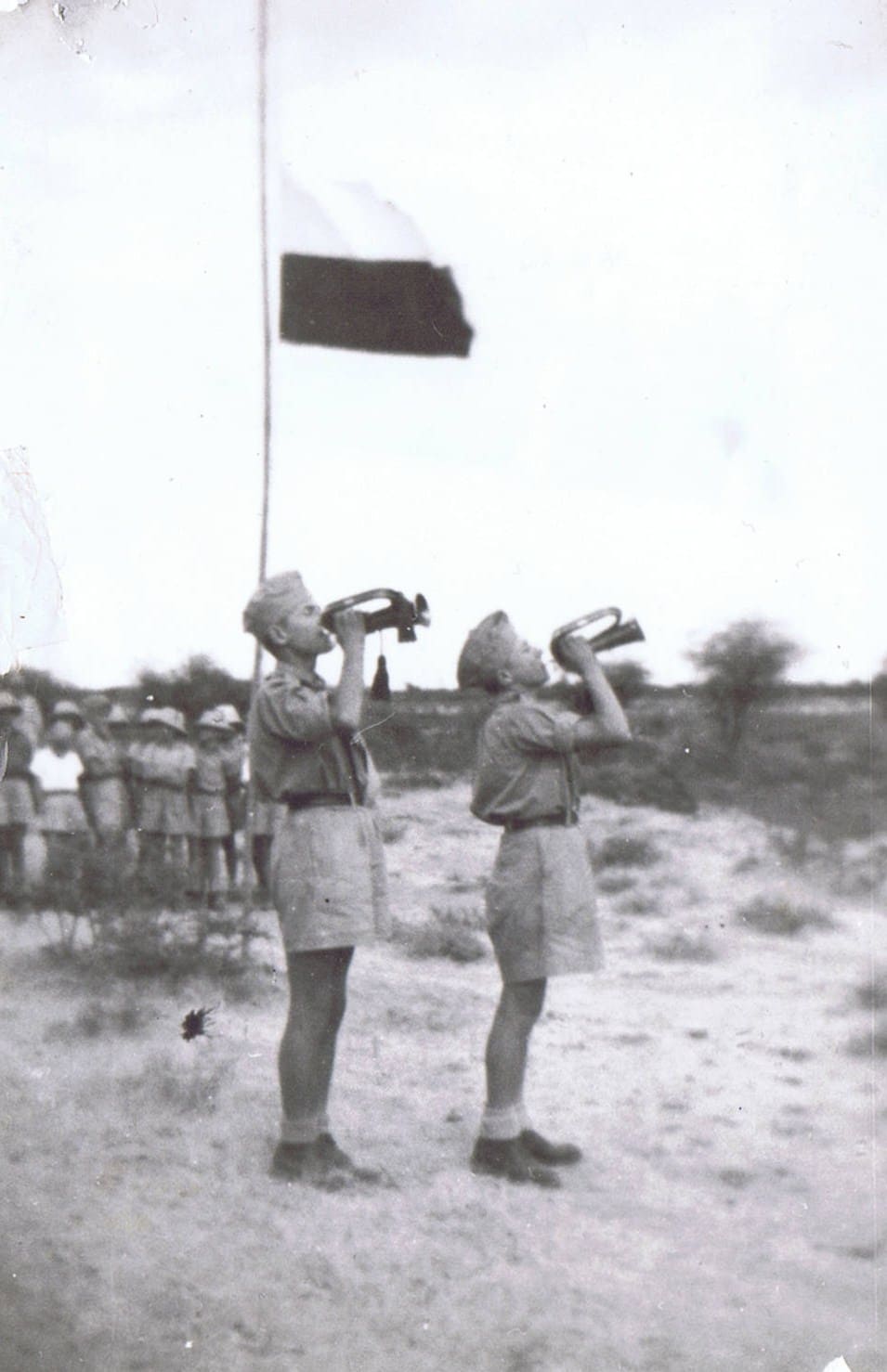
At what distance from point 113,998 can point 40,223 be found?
5.89ft

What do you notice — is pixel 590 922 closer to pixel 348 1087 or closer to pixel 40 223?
pixel 348 1087

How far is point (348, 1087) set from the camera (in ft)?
12.4

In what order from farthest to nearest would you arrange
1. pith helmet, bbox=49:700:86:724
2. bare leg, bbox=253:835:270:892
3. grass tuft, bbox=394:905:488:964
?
1. pith helmet, bbox=49:700:86:724
2. bare leg, bbox=253:835:270:892
3. grass tuft, bbox=394:905:488:964

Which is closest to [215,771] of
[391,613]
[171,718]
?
[171,718]

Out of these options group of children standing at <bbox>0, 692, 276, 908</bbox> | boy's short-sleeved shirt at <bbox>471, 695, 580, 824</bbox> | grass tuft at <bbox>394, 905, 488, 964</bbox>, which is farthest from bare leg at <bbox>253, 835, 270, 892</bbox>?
boy's short-sleeved shirt at <bbox>471, 695, 580, 824</bbox>

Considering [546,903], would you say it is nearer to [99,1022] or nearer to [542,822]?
[542,822]

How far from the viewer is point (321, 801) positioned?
3.74 m

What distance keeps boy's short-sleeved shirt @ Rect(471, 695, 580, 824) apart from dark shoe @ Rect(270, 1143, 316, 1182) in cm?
82

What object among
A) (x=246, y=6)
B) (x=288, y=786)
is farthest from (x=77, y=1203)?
(x=246, y=6)

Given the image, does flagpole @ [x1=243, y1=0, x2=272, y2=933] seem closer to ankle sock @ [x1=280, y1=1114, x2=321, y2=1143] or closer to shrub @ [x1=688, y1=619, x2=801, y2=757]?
ankle sock @ [x1=280, y1=1114, x2=321, y2=1143]

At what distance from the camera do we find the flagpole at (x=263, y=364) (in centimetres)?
385

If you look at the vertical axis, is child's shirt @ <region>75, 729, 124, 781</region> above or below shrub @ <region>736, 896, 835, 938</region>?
above

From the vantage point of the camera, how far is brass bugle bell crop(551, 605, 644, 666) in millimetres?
3574

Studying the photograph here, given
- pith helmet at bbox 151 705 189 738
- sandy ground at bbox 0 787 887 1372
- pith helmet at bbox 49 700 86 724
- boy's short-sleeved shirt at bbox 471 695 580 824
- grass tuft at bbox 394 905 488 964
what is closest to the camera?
sandy ground at bbox 0 787 887 1372
